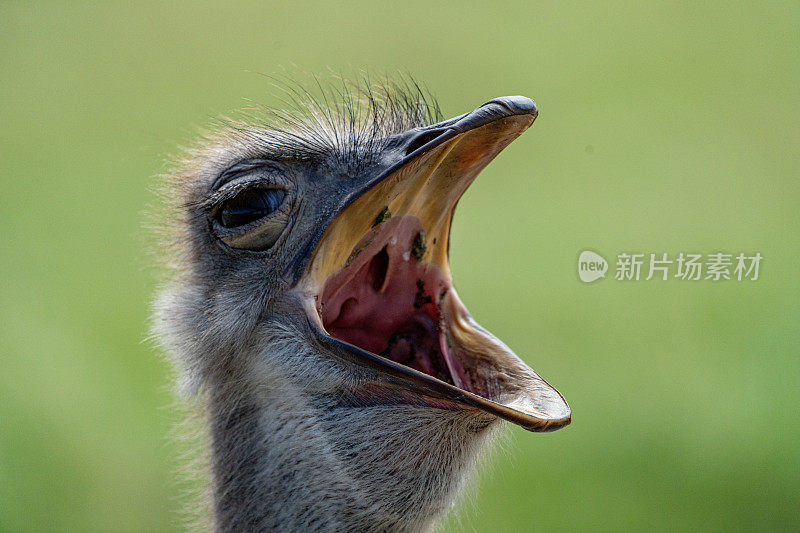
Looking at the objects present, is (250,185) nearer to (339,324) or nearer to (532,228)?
(339,324)

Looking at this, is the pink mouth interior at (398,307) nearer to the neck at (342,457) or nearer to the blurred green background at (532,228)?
the neck at (342,457)

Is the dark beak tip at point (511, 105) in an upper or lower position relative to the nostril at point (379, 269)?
upper

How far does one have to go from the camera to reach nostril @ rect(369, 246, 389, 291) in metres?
2.14

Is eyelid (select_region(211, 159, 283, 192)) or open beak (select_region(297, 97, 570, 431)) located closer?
open beak (select_region(297, 97, 570, 431))

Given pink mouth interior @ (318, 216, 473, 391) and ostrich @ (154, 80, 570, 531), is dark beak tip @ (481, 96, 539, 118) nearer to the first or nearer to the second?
ostrich @ (154, 80, 570, 531)

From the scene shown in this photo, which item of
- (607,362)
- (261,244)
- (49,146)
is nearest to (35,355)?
(49,146)

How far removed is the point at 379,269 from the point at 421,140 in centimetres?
44

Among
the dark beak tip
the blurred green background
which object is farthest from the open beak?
the blurred green background

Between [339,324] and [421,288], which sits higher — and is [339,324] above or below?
below

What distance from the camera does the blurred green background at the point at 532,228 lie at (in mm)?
4184

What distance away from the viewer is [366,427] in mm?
1751

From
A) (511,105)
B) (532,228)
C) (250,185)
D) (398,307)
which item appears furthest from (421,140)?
(532,228)

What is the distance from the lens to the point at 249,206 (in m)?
1.97

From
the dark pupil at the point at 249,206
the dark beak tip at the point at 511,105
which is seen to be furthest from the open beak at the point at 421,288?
the dark pupil at the point at 249,206
